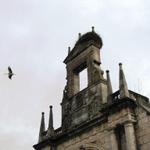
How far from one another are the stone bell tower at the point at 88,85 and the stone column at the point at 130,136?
2.53m

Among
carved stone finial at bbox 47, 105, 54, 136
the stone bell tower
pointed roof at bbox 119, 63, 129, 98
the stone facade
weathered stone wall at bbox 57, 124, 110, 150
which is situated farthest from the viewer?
carved stone finial at bbox 47, 105, 54, 136

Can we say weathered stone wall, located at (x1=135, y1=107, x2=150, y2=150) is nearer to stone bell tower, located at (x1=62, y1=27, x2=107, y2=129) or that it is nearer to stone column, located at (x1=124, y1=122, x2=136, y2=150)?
stone column, located at (x1=124, y1=122, x2=136, y2=150)

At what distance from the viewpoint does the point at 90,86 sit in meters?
19.8

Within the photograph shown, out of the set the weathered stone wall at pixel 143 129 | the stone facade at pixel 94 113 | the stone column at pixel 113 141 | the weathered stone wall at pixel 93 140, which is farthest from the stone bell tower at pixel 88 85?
the weathered stone wall at pixel 143 129

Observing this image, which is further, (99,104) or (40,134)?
(40,134)

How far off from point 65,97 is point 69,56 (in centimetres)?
235

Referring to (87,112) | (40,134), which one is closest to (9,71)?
(87,112)

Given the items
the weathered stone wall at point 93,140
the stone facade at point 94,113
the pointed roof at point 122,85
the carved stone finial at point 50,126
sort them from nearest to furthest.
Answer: the stone facade at point 94,113 → the pointed roof at point 122,85 → the weathered stone wall at point 93,140 → the carved stone finial at point 50,126

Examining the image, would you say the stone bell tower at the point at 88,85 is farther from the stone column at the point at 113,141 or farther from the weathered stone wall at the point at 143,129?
the weathered stone wall at the point at 143,129

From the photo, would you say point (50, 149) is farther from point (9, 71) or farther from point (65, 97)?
point (9, 71)

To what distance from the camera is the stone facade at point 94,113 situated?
1642 centimetres

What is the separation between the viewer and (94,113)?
61.1 ft

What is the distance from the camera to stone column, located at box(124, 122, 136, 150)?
15796 mm

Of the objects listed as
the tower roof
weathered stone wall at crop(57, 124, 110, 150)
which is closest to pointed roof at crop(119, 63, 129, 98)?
weathered stone wall at crop(57, 124, 110, 150)
